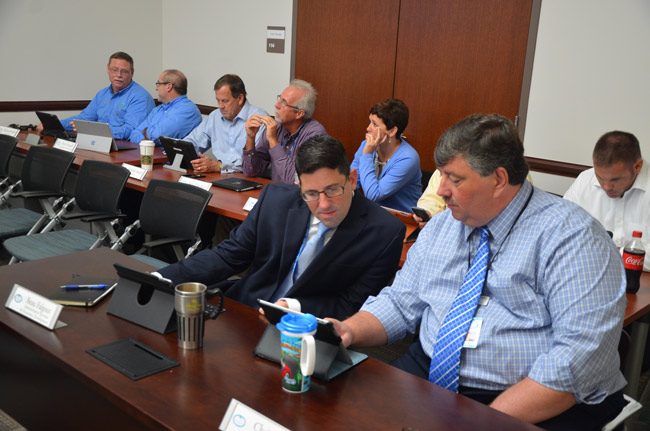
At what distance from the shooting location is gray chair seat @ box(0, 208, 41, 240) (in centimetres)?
373

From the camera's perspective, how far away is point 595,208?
3.16 m

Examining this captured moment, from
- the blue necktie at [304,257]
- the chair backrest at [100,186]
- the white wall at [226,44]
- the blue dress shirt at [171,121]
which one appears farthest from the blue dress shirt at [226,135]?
the blue necktie at [304,257]

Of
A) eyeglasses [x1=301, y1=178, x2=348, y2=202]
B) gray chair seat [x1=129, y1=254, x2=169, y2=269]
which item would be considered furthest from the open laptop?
eyeglasses [x1=301, y1=178, x2=348, y2=202]

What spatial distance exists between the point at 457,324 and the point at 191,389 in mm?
743

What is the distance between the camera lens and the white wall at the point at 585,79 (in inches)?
160

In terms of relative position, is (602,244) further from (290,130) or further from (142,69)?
(142,69)

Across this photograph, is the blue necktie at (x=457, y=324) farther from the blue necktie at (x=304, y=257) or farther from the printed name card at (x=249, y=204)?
the printed name card at (x=249, y=204)

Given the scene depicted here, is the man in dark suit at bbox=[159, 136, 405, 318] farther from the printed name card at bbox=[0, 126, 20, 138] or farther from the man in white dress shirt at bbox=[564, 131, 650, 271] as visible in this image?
the printed name card at bbox=[0, 126, 20, 138]

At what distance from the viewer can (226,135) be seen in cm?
476

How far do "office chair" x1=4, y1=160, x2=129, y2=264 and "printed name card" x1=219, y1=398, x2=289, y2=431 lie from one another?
91.9 inches

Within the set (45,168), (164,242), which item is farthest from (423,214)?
(45,168)

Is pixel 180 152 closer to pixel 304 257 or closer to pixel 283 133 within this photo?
pixel 283 133

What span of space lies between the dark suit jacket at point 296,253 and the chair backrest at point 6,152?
2801 mm

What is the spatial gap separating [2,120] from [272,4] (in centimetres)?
285
